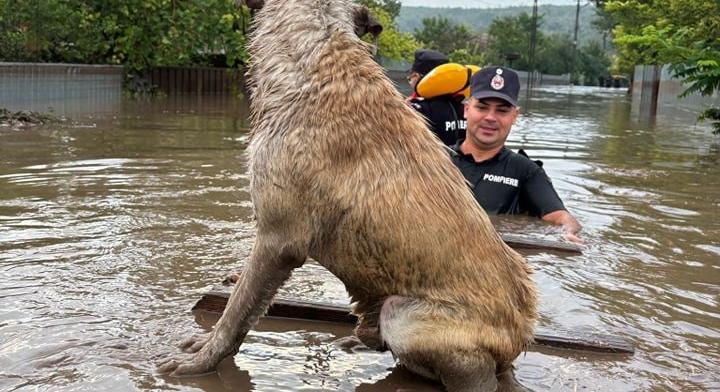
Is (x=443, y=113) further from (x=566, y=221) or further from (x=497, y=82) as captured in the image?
(x=497, y=82)

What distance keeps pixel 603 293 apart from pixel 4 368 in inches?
144

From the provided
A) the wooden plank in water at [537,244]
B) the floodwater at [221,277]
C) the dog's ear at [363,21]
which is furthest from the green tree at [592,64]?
the dog's ear at [363,21]

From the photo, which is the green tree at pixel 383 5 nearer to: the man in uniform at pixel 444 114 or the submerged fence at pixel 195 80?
the man in uniform at pixel 444 114

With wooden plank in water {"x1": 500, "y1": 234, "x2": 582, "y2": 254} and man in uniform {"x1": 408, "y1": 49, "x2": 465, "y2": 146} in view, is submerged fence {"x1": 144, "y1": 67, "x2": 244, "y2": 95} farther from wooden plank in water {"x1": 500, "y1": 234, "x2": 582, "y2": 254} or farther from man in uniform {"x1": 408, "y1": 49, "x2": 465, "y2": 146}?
wooden plank in water {"x1": 500, "y1": 234, "x2": 582, "y2": 254}

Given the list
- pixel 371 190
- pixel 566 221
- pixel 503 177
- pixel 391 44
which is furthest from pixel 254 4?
pixel 391 44

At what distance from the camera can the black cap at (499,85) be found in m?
5.34

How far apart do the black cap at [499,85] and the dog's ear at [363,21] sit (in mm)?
1660

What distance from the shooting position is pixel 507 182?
618 cm

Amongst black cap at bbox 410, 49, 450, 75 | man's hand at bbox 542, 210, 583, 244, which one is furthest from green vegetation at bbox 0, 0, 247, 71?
man's hand at bbox 542, 210, 583, 244

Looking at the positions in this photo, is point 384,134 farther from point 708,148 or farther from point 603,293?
point 708,148

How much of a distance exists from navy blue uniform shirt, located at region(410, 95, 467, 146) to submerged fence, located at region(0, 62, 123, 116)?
1055cm

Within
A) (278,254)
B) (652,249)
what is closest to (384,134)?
(278,254)

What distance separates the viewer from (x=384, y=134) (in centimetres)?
356

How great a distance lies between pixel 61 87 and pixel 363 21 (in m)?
17.8
